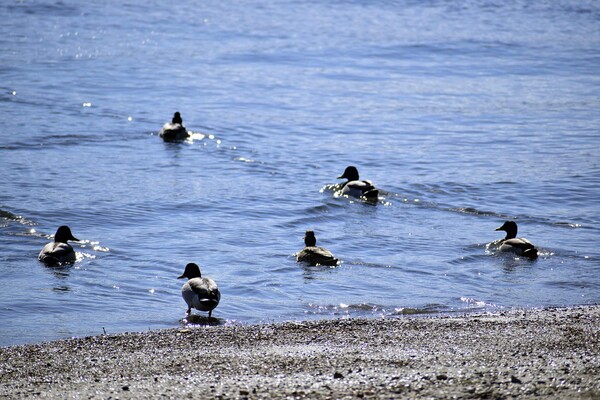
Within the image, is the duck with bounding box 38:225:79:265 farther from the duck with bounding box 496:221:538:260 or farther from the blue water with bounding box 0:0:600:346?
the duck with bounding box 496:221:538:260

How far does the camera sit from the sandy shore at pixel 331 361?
8398mm

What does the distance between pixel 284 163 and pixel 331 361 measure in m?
12.3

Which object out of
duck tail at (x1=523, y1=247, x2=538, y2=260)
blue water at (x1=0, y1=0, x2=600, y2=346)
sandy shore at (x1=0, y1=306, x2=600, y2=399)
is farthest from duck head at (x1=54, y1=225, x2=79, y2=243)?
duck tail at (x1=523, y1=247, x2=538, y2=260)

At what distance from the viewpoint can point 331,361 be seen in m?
9.31

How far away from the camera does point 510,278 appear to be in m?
13.8

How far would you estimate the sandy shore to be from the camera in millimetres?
8398

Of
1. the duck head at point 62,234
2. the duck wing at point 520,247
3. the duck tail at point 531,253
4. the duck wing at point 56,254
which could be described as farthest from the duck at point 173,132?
the duck tail at point 531,253

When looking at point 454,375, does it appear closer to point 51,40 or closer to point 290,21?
point 51,40

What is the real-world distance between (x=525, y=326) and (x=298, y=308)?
2688 mm

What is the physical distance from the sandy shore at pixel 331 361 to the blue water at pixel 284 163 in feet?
3.49

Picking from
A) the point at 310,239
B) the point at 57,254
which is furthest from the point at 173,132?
the point at 57,254

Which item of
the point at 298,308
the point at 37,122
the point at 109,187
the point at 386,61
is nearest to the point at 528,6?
the point at 386,61

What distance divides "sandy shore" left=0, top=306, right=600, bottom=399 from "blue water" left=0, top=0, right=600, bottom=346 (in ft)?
3.49

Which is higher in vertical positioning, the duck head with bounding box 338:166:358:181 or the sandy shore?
the duck head with bounding box 338:166:358:181
